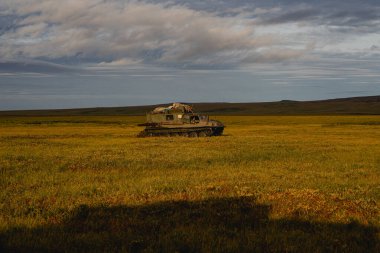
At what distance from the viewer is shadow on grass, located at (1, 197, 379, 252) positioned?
24.6 ft

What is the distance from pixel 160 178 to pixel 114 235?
6.59 meters

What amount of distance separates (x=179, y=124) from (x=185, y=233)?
33.5 m

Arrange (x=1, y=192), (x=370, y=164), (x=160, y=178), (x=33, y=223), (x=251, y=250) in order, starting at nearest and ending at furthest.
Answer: (x=251, y=250)
(x=33, y=223)
(x=1, y=192)
(x=160, y=178)
(x=370, y=164)

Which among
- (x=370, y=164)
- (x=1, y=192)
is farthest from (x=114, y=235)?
(x=370, y=164)

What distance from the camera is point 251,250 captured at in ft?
24.3

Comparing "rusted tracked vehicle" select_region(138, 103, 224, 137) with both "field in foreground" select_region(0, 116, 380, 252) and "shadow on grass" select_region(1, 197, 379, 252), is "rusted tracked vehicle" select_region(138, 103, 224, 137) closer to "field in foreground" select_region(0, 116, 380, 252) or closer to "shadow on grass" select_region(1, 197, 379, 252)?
"field in foreground" select_region(0, 116, 380, 252)

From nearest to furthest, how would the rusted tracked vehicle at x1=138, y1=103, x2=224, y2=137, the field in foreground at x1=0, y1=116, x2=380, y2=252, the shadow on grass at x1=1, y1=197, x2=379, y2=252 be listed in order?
the shadow on grass at x1=1, y1=197, x2=379, y2=252, the field in foreground at x1=0, y1=116, x2=380, y2=252, the rusted tracked vehicle at x1=138, y1=103, x2=224, y2=137

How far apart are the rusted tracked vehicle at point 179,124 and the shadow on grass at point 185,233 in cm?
3077

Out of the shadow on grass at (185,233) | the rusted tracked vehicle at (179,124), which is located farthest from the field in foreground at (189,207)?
the rusted tracked vehicle at (179,124)

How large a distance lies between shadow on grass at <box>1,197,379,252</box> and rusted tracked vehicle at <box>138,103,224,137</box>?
30774 mm

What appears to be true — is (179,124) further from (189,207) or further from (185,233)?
(185,233)

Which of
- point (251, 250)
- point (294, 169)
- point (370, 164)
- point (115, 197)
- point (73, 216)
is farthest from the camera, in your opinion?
point (370, 164)

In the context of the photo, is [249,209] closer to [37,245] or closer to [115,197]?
[115,197]

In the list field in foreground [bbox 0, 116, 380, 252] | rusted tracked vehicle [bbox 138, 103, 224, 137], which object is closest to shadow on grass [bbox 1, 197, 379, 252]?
field in foreground [bbox 0, 116, 380, 252]
